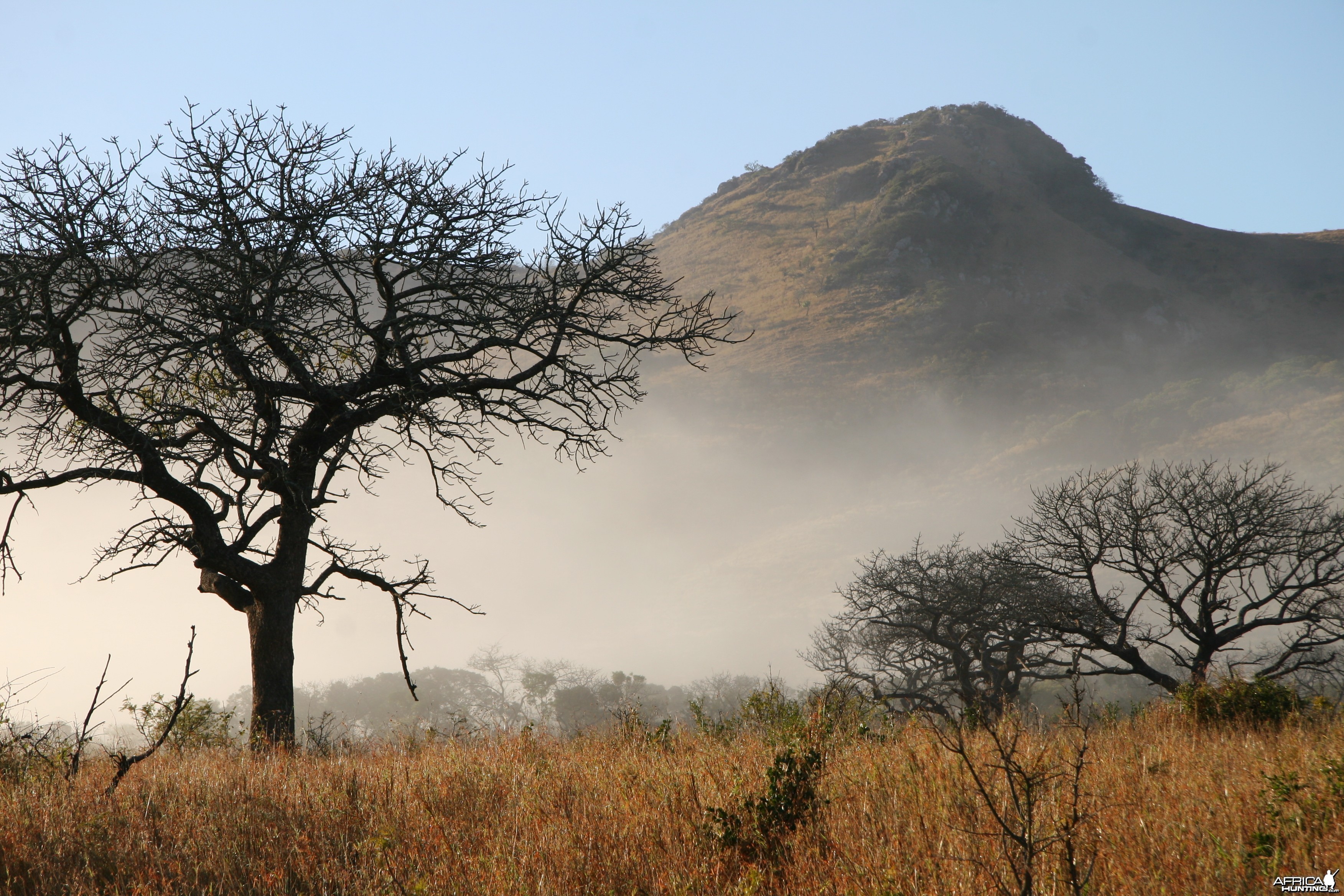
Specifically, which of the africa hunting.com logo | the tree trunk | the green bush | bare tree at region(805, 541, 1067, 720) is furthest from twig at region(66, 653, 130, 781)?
bare tree at region(805, 541, 1067, 720)

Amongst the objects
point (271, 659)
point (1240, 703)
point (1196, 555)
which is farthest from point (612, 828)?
point (1196, 555)

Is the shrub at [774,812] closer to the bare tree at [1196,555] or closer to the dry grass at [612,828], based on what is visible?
the dry grass at [612,828]

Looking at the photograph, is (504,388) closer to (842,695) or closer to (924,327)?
(842,695)

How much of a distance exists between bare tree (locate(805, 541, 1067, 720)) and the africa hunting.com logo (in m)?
11.1

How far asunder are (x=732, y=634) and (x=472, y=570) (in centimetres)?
3693

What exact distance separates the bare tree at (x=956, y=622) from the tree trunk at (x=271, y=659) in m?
11.1

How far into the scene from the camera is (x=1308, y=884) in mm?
3248

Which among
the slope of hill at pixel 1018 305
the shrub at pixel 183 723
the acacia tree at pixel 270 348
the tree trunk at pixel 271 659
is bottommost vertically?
the shrub at pixel 183 723

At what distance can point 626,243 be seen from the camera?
9.30 metres

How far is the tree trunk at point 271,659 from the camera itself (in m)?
8.15

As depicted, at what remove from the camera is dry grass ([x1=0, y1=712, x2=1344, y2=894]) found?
11.1ft

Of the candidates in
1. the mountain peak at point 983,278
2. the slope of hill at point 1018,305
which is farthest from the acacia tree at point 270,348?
the mountain peak at point 983,278

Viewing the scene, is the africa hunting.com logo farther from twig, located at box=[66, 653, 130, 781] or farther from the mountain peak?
the mountain peak

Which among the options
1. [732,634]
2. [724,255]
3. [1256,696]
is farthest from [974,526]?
[724,255]
